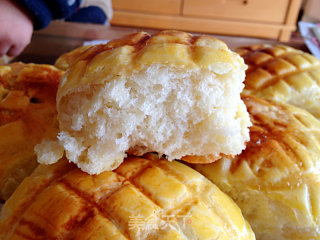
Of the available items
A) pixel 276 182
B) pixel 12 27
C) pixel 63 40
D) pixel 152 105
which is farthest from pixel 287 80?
pixel 63 40

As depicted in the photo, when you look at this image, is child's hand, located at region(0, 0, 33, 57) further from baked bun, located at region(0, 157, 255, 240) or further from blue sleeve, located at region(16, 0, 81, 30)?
baked bun, located at region(0, 157, 255, 240)

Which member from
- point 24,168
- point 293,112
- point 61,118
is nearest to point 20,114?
point 24,168

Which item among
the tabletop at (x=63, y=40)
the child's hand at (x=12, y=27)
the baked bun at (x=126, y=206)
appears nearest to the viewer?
the baked bun at (x=126, y=206)

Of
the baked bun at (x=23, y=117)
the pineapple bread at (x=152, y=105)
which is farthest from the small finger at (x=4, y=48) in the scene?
the pineapple bread at (x=152, y=105)

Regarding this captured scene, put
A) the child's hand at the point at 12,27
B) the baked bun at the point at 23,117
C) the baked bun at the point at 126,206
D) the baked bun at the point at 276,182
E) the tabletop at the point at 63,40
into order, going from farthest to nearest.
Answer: the tabletop at the point at 63,40 → the child's hand at the point at 12,27 → the baked bun at the point at 23,117 → the baked bun at the point at 276,182 → the baked bun at the point at 126,206

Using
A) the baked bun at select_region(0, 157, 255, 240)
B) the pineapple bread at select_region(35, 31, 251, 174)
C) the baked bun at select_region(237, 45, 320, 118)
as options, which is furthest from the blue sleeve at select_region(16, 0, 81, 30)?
the baked bun at select_region(237, 45, 320, 118)

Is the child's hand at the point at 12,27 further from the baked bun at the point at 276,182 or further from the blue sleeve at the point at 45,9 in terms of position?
the baked bun at the point at 276,182

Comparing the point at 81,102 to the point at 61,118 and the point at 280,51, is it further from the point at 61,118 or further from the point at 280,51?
the point at 280,51
